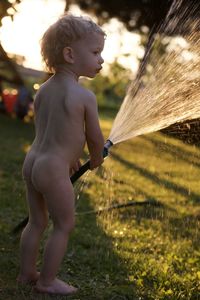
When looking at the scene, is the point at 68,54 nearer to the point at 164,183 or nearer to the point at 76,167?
the point at 76,167

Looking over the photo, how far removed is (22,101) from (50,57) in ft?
41.7

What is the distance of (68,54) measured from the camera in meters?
3.21

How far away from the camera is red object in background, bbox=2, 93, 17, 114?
16094 millimetres

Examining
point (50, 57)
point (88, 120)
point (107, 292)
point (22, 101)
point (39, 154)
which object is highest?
point (50, 57)

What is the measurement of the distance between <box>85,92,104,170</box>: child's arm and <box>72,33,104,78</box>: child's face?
0.56 feet

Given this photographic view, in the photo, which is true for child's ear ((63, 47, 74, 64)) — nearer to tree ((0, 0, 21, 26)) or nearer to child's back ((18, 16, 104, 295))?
child's back ((18, 16, 104, 295))

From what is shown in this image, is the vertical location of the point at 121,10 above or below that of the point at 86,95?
below

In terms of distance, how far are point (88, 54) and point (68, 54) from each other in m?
0.11

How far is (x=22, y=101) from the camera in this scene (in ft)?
52.0

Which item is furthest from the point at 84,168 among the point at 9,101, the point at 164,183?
the point at 9,101

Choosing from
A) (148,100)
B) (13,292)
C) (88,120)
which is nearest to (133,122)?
(148,100)

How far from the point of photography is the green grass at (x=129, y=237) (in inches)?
142

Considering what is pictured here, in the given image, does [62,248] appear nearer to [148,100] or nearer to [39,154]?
[39,154]

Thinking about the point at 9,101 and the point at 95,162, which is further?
the point at 9,101
